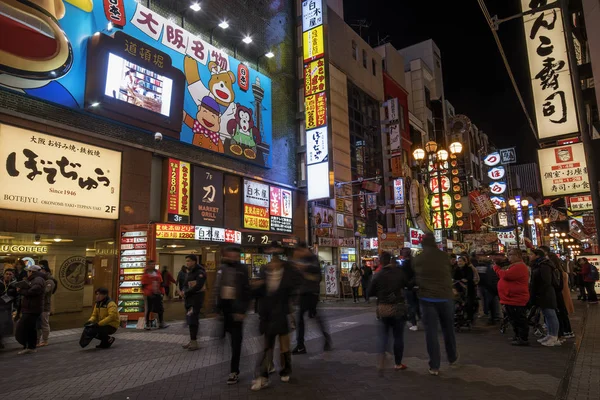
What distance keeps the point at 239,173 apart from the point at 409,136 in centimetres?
2245

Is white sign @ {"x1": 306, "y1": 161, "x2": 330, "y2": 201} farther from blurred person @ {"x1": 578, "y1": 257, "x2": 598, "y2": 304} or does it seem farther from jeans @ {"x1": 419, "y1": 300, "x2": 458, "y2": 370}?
jeans @ {"x1": 419, "y1": 300, "x2": 458, "y2": 370}

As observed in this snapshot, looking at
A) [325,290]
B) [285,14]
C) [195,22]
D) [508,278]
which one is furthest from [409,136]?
[508,278]

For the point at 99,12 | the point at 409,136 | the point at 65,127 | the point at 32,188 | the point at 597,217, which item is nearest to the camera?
the point at 597,217

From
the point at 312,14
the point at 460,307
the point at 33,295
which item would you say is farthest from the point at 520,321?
the point at 312,14

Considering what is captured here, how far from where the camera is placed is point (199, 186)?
1792cm

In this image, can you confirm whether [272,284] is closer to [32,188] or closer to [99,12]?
[32,188]

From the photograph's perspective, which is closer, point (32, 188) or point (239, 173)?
point (32, 188)

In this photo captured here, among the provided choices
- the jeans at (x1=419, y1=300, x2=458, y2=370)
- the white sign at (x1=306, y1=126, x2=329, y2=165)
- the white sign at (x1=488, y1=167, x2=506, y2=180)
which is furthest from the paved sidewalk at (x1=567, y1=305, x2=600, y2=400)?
the white sign at (x1=488, y1=167, x2=506, y2=180)

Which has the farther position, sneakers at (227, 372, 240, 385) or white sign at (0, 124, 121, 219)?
white sign at (0, 124, 121, 219)

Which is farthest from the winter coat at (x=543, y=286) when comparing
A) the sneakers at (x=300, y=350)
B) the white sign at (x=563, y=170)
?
the sneakers at (x=300, y=350)

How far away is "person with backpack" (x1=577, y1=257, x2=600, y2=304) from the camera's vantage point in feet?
51.7

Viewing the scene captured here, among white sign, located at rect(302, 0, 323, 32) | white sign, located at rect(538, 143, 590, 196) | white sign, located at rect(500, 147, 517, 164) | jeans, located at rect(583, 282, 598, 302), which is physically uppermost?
white sign, located at rect(302, 0, 323, 32)

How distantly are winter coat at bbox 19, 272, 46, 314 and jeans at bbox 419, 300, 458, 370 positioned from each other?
7830mm

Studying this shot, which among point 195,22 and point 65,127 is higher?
point 195,22
